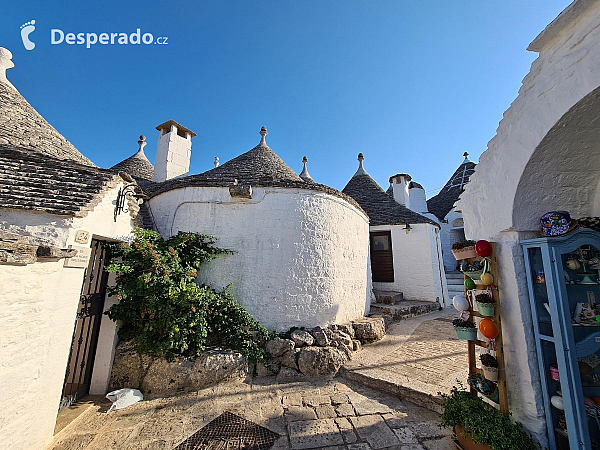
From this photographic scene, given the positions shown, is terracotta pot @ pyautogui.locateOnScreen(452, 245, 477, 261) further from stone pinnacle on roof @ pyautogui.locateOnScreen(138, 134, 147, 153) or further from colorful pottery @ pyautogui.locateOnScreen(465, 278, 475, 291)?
stone pinnacle on roof @ pyautogui.locateOnScreen(138, 134, 147, 153)

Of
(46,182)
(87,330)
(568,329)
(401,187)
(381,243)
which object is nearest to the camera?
(568,329)

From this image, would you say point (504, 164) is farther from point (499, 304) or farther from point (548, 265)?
point (499, 304)

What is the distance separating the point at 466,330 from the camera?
2855 millimetres

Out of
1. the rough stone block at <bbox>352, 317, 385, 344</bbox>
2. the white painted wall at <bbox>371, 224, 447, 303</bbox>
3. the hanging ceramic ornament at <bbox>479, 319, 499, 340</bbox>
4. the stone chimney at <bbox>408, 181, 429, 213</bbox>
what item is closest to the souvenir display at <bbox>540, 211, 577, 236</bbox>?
the hanging ceramic ornament at <bbox>479, 319, 499, 340</bbox>

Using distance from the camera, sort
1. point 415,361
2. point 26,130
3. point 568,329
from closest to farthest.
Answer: point 568,329 → point 26,130 → point 415,361

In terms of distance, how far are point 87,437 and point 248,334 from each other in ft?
9.22

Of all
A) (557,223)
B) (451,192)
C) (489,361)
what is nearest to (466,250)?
(557,223)

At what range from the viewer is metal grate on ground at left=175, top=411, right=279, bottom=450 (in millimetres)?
3382

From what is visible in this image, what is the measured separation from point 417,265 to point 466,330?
316 inches

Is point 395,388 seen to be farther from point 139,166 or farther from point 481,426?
point 139,166

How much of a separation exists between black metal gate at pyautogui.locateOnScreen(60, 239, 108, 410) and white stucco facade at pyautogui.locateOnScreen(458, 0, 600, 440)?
626 centimetres

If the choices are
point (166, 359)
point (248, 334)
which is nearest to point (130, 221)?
point (166, 359)

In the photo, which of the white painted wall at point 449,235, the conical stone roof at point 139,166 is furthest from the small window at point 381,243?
the white painted wall at point 449,235

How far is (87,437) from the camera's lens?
140 inches
